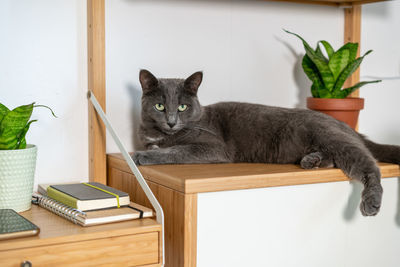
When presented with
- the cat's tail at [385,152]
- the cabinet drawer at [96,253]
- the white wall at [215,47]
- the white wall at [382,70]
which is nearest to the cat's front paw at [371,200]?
the cat's tail at [385,152]

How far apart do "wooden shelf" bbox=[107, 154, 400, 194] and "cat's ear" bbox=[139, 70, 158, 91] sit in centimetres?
26

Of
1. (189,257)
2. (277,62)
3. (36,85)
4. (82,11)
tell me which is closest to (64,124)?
(36,85)

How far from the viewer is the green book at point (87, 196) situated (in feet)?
3.80

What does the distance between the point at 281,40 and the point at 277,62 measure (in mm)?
93

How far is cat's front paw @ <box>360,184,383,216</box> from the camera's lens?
49.8 inches

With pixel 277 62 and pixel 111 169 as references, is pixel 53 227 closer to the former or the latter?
pixel 111 169

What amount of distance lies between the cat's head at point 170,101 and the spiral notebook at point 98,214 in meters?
0.34

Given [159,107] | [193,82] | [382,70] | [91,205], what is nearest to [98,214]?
[91,205]

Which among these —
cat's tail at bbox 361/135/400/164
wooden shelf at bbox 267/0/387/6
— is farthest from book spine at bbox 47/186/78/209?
wooden shelf at bbox 267/0/387/6

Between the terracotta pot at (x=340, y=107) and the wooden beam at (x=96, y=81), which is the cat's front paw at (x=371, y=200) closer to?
the terracotta pot at (x=340, y=107)

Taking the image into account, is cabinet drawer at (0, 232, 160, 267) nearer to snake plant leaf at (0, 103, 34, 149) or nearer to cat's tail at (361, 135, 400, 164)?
snake plant leaf at (0, 103, 34, 149)

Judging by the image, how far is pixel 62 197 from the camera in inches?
48.6

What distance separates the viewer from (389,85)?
212cm

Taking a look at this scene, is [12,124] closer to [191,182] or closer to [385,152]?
[191,182]
